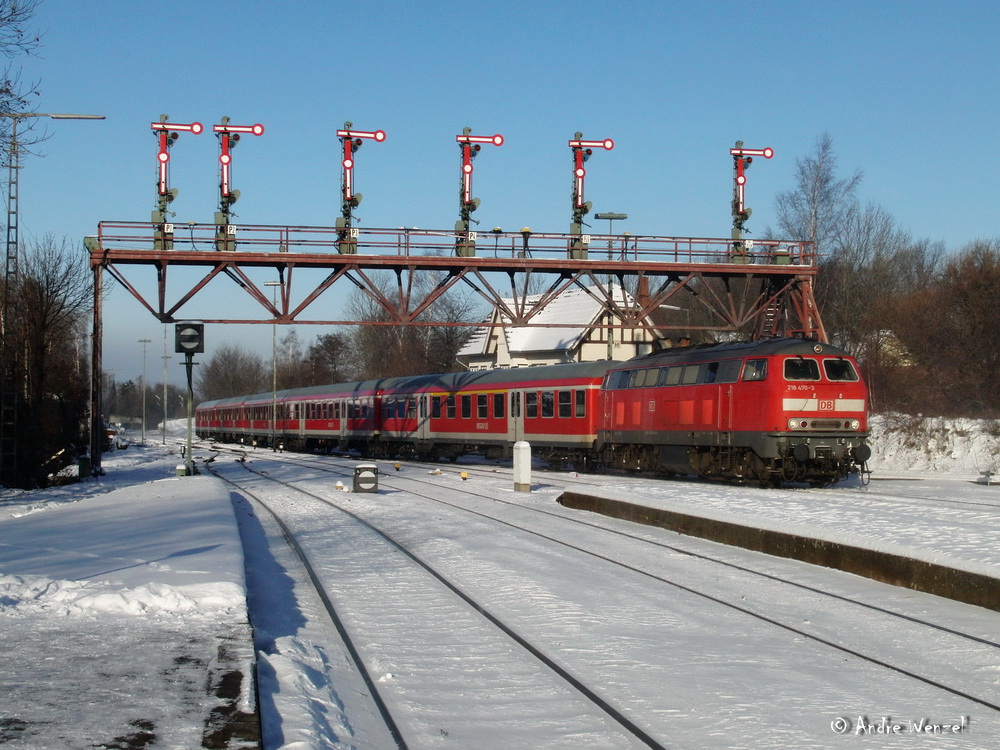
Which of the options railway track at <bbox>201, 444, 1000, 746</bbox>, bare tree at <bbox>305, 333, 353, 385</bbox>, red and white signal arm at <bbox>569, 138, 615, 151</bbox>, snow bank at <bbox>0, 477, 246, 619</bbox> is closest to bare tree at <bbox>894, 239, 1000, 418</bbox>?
red and white signal arm at <bbox>569, 138, 615, 151</bbox>

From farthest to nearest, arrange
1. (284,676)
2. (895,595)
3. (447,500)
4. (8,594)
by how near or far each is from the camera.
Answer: (447,500) < (895,595) < (8,594) < (284,676)

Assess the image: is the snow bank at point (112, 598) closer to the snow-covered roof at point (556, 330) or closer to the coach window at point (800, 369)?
the coach window at point (800, 369)

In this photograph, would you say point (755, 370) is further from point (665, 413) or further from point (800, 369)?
point (665, 413)

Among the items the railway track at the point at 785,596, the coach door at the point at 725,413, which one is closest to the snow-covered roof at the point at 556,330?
the coach door at the point at 725,413

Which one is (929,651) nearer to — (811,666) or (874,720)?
(811,666)

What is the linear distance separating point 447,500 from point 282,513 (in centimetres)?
356

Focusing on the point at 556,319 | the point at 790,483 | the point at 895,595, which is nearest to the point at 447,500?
the point at 790,483

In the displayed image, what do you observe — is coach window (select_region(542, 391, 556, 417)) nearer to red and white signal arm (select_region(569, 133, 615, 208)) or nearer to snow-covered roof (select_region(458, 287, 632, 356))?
red and white signal arm (select_region(569, 133, 615, 208))

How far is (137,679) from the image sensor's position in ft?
20.7

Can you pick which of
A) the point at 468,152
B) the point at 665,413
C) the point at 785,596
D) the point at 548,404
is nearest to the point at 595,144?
the point at 468,152

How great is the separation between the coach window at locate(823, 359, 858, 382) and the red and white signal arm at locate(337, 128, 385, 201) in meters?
15.6

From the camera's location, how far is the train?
2098 cm

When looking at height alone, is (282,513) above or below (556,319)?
below

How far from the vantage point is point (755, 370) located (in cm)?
2147
